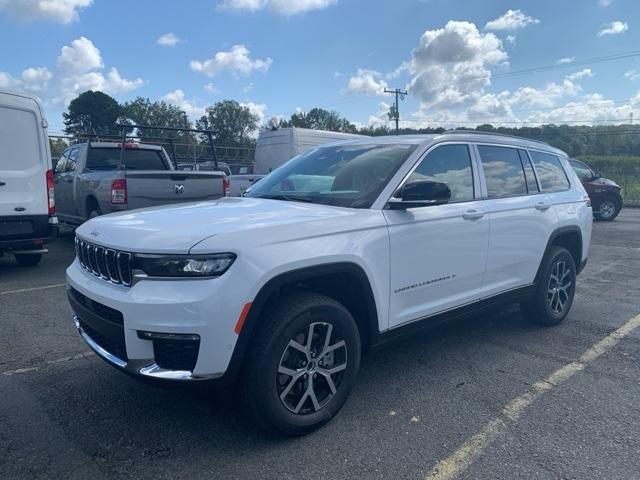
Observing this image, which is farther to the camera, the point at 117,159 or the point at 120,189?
the point at 117,159

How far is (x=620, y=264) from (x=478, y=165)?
19.3 feet

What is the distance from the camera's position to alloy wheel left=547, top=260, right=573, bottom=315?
5.07m

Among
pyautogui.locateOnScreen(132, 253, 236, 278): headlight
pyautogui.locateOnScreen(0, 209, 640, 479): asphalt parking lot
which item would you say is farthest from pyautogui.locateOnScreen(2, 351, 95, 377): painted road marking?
pyautogui.locateOnScreen(132, 253, 236, 278): headlight

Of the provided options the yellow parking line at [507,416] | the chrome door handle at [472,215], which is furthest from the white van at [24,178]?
the yellow parking line at [507,416]

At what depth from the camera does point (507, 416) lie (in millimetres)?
3242

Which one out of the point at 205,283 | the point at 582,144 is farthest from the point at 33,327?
the point at 582,144

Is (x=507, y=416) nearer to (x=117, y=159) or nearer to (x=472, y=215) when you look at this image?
(x=472, y=215)

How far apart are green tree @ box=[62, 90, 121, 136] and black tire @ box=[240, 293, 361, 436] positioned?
8041 cm

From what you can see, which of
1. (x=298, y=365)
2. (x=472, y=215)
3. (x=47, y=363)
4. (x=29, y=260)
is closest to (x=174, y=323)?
(x=298, y=365)

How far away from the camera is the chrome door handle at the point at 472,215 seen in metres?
3.90

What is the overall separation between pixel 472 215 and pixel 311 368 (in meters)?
1.86

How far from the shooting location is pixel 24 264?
7.97m

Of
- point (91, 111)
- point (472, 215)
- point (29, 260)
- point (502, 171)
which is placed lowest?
point (29, 260)

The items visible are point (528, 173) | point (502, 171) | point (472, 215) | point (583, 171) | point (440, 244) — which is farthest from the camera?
point (583, 171)
